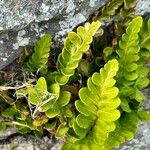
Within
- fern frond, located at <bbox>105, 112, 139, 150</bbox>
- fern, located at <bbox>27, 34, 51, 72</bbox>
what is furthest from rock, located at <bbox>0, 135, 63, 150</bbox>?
fern, located at <bbox>27, 34, 51, 72</bbox>

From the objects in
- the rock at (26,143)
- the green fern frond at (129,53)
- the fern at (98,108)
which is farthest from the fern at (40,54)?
the rock at (26,143)

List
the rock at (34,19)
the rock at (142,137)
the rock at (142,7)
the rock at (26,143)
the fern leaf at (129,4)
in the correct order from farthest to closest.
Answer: the rock at (142,137) < the rock at (26,143) < the rock at (142,7) < the fern leaf at (129,4) < the rock at (34,19)

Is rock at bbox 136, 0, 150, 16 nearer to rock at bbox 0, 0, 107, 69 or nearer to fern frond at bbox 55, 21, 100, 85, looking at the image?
rock at bbox 0, 0, 107, 69

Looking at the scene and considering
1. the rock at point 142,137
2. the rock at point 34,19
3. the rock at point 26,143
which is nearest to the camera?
the rock at point 34,19

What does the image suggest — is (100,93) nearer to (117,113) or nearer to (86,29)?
(117,113)

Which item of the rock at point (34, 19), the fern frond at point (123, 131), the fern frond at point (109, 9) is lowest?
the fern frond at point (123, 131)

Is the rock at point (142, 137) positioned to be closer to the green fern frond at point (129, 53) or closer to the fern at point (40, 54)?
the green fern frond at point (129, 53)

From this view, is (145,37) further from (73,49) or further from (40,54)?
(40,54)

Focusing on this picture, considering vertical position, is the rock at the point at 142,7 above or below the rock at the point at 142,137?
above
